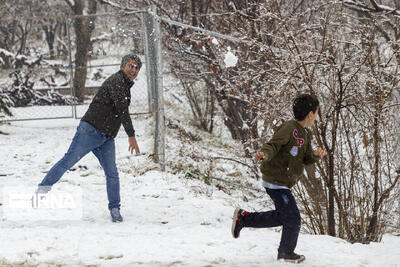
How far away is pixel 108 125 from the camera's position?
15.4 ft

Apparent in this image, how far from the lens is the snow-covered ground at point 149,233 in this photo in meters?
3.82

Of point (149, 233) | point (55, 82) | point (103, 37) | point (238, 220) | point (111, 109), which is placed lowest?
point (149, 233)

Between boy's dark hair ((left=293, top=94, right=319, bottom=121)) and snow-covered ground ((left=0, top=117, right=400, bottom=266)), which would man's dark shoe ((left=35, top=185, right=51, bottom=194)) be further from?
boy's dark hair ((left=293, top=94, right=319, bottom=121))

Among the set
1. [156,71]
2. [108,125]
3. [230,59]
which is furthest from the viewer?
[156,71]

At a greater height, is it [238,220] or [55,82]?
[55,82]

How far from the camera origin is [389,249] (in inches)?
167

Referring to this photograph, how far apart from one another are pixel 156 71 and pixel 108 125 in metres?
2.14

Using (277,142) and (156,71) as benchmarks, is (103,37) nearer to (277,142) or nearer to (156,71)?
(156,71)

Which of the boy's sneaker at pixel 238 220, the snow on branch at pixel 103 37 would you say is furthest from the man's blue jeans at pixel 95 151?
the snow on branch at pixel 103 37

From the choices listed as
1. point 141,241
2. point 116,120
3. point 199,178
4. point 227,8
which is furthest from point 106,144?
point 227,8

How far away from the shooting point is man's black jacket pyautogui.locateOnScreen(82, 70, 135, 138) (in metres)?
4.65

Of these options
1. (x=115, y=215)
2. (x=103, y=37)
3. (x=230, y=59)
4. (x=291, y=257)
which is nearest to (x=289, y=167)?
(x=291, y=257)

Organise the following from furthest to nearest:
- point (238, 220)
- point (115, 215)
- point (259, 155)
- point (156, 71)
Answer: point (156, 71) < point (115, 215) < point (238, 220) < point (259, 155)

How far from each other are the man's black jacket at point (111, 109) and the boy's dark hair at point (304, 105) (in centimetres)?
177
